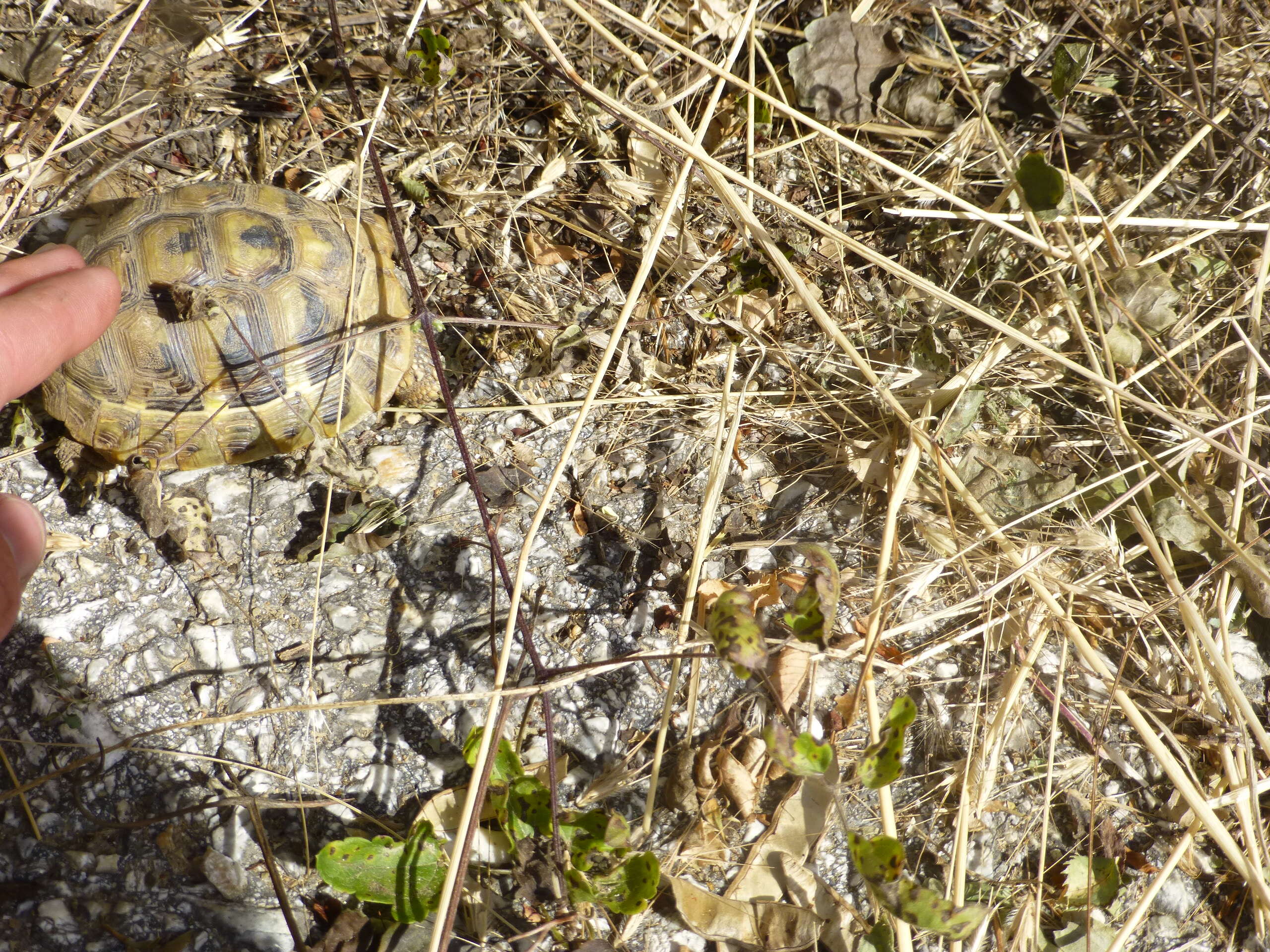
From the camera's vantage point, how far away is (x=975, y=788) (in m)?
1.89

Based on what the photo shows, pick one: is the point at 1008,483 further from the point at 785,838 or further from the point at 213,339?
the point at 213,339

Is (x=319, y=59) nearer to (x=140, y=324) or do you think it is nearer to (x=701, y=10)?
(x=140, y=324)

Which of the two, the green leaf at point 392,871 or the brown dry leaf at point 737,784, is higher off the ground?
the green leaf at point 392,871

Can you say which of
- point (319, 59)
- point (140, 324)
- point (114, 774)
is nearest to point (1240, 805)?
point (114, 774)

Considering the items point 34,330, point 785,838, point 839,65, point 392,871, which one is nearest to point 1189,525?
point 785,838

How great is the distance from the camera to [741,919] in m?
1.79

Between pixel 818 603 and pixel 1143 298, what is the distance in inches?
55.5

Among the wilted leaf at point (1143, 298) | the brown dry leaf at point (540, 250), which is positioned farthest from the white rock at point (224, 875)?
the wilted leaf at point (1143, 298)

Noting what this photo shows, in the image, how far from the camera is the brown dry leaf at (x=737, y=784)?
1.83m

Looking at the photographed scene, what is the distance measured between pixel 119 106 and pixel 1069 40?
2.84 m

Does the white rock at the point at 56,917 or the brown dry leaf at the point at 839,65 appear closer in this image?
the white rock at the point at 56,917

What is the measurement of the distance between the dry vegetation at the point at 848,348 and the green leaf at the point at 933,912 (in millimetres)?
528

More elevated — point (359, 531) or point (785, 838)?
point (359, 531)

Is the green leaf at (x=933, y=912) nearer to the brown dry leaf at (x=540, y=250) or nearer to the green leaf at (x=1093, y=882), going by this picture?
the green leaf at (x=1093, y=882)
